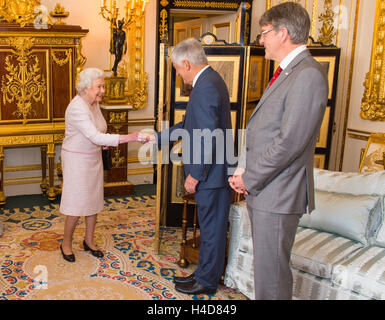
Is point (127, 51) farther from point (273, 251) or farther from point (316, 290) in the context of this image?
point (273, 251)

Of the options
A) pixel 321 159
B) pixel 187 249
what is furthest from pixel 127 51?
pixel 187 249

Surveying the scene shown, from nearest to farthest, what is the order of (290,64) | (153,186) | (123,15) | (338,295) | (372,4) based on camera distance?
(290,64) < (338,295) < (372,4) < (123,15) < (153,186)

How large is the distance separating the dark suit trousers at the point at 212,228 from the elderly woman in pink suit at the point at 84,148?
87 cm

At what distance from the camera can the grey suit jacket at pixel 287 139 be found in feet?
6.13

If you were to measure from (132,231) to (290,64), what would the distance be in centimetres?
274

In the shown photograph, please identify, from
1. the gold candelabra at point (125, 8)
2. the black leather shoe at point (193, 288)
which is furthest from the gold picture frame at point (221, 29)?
the black leather shoe at point (193, 288)

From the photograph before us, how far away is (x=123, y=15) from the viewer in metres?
5.64

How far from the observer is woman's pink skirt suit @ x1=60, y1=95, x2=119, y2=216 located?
3234 millimetres

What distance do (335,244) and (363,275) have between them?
39cm

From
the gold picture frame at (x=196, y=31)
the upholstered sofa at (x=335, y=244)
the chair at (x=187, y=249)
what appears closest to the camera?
the upholstered sofa at (x=335, y=244)

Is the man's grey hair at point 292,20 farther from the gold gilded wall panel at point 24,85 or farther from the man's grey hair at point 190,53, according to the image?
the gold gilded wall panel at point 24,85

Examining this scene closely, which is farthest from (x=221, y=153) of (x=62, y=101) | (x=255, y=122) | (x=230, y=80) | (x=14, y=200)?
(x=14, y=200)

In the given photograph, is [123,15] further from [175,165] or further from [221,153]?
[221,153]

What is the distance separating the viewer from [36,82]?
4812mm
